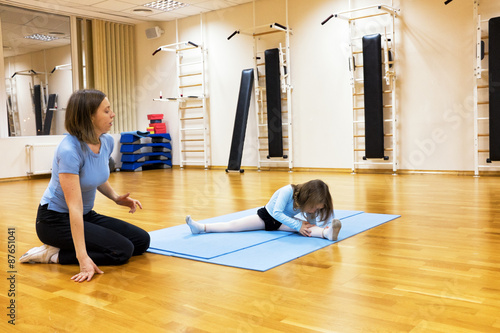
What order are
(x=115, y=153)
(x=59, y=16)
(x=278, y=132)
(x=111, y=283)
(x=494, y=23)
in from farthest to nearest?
(x=115, y=153) < (x=59, y=16) < (x=278, y=132) < (x=494, y=23) < (x=111, y=283)

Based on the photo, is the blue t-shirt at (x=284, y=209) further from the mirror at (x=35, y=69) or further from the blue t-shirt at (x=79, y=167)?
the mirror at (x=35, y=69)

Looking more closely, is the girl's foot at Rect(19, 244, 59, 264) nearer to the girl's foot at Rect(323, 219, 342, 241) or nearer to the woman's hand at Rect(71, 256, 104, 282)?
the woman's hand at Rect(71, 256, 104, 282)

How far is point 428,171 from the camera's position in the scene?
6000mm

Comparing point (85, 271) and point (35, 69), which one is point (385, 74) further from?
point (35, 69)

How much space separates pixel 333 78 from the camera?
666cm

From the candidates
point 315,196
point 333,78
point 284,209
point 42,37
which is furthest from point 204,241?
point 42,37

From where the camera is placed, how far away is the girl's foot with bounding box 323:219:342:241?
2.54 meters

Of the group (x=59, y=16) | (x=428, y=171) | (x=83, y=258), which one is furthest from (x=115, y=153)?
(x=83, y=258)

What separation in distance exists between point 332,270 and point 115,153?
6.94 m

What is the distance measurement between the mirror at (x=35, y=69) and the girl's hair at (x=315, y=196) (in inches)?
244

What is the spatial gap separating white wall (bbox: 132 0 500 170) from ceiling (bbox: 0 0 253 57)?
1.27ft

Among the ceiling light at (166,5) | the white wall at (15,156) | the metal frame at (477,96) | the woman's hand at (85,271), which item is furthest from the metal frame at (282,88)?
the woman's hand at (85,271)

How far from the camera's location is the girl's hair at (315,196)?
250 cm

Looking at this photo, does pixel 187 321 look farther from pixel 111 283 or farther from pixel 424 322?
pixel 424 322
